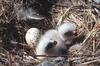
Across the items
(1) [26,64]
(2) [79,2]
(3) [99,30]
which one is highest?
(2) [79,2]

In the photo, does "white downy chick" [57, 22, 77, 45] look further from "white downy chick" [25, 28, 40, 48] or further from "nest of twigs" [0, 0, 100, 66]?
"white downy chick" [25, 28, 40, 48]

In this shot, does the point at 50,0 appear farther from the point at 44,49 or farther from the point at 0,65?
the point at 0,65

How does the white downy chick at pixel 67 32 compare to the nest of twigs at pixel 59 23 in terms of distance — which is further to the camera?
the white downy chick at pixel 67 32

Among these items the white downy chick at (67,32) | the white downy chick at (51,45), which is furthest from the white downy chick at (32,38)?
the white downy chick at (67,32)

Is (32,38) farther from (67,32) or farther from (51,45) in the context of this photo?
(67,32)

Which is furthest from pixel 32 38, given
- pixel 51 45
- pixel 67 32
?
pixel 67 32

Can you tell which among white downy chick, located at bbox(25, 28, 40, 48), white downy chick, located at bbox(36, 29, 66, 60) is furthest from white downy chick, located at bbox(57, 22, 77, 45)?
white downy chick, located at bbox(25, 28, 40, 48)

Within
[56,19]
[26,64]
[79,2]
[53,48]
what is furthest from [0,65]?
[79,2]

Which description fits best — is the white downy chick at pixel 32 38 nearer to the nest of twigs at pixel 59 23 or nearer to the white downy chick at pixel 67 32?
the nest of twigs at pixel 59 23
